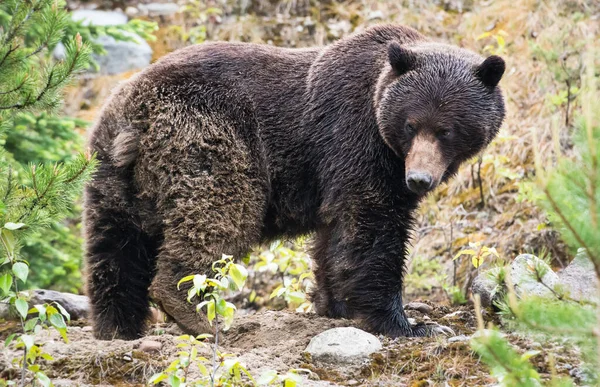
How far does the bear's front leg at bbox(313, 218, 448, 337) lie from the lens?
6.25 m

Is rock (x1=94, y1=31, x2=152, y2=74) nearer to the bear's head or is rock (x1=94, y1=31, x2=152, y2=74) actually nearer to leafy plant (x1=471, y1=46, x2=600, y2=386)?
the bear's head

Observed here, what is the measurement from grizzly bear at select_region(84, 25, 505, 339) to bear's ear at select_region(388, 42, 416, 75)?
0.01m

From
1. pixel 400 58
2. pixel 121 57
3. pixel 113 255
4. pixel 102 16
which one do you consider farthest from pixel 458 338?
pixel 102 16

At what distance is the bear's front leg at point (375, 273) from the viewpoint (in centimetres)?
625

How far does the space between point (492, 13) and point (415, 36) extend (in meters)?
5.26

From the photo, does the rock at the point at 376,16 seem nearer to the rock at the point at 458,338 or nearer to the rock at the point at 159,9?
the rock at the point at 159,9

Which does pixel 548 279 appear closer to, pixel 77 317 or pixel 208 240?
pixel 208 240

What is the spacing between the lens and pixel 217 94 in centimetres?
639

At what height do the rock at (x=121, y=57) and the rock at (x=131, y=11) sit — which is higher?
the rock at (x=131, y=11)

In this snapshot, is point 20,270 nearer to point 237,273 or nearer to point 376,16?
point 237,273

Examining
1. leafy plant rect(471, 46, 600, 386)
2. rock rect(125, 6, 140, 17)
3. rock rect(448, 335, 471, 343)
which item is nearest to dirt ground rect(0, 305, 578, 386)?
rock rect(448, 335, 471, 343)

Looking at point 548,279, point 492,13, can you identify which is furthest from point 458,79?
point 492,13

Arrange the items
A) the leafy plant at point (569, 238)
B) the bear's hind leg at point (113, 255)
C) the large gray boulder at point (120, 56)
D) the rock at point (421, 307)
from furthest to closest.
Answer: the large gray boulder at point (120, 56) < the rock at point (421, 307) < the bear's hind leg at point (113, 255) < the leafy plant at point (569, 238)

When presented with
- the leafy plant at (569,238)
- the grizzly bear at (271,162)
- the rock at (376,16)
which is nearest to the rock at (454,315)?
the grizzly bear at (271,162)
